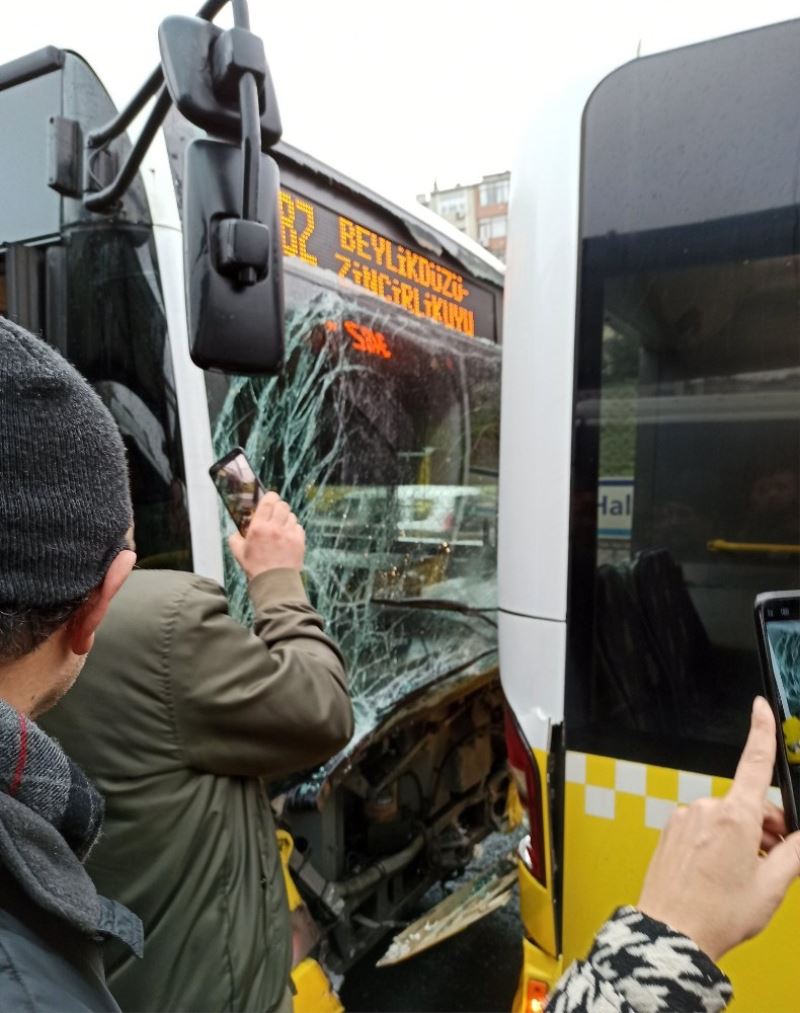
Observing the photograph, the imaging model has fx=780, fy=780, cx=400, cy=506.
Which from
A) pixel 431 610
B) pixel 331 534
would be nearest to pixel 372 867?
pixel 431 610

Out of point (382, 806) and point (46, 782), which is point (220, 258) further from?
point (382, 806)

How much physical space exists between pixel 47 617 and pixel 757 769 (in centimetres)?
79

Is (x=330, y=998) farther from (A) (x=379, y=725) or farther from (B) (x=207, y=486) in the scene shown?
(B) (x=207, y=486)

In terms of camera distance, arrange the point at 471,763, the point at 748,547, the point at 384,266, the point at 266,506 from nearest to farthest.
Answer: the point at 748,547
the point at 266,506
the point at 384,266
the point at 471,763

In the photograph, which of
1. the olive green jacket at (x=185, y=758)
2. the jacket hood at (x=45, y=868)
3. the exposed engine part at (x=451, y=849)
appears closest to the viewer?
the jacket hood at (x=45, y=868)

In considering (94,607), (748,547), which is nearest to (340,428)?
(748,547)

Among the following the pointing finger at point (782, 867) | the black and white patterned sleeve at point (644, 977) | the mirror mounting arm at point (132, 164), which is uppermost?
the mirror mounting arm at point (132, 164)

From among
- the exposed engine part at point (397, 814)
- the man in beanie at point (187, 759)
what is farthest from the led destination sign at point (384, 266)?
the exposed engine part at point (397, 814)

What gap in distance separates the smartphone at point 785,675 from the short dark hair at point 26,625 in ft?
2.84

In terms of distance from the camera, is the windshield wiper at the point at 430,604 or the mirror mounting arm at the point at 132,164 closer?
the mirror mounting arm at the point at 132,164

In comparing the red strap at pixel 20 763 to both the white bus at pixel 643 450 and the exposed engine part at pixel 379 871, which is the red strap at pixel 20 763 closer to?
the white bus at pixel 643 450

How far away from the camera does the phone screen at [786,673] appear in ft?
3.25

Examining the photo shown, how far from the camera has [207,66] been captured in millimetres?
1542

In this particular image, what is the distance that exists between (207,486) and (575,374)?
0.95m
